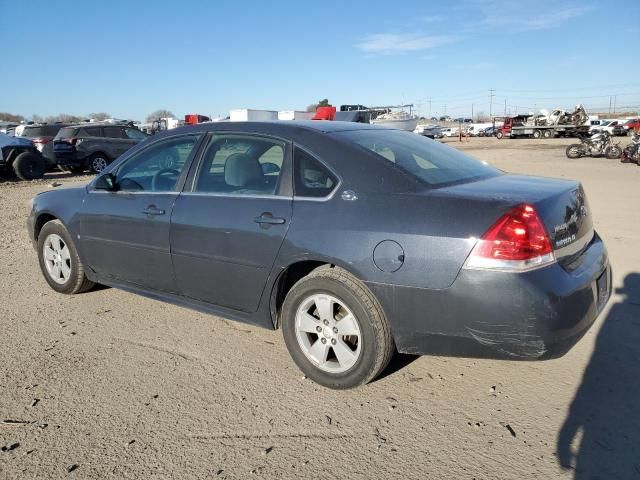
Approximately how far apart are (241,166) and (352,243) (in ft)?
3.81

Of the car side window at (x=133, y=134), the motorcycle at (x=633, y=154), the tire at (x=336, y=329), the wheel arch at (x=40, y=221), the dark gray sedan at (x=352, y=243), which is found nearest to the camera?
the dark gray sedan at (x=352, y=243)

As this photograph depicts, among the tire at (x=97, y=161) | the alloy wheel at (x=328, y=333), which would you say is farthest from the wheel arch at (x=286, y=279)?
the tire at (x=97, y=161)

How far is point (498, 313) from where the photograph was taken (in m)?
2.56

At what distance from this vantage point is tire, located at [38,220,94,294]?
465cm

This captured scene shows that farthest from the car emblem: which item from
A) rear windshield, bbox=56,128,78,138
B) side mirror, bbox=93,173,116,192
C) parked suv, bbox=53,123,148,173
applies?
rear windshield, bbox=56,128,78,138

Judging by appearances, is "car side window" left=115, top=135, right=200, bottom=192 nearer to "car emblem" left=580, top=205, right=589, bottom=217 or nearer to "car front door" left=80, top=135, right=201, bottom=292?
"car front door" left=80, top=135, right=201, bottom=292

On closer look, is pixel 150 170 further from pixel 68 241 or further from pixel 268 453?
pixel 268 453

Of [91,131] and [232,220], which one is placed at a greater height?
[91,131]

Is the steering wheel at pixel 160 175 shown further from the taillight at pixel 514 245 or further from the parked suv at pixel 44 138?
the parked suv at pixel 44 138

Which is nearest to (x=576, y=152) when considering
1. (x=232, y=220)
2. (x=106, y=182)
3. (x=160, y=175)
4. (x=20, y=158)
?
(x=20, y=158)

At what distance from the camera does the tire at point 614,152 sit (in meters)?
21.7

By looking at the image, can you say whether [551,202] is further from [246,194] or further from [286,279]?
[246,194]

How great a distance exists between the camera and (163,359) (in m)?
3.55

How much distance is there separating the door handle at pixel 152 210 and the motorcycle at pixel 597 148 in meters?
22.6
